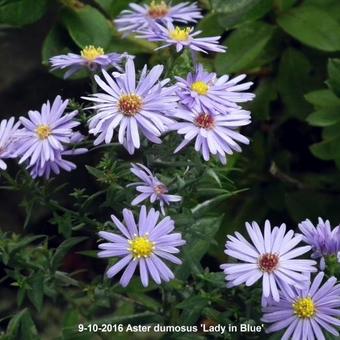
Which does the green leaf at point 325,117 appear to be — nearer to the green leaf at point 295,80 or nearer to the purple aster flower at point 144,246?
the green leaf at point 295,80

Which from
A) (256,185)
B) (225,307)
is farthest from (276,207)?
(225,307)

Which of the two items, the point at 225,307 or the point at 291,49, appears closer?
the point at 225,307

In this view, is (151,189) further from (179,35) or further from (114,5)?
(114,5)

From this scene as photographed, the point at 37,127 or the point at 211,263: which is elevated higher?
the point at 211,263

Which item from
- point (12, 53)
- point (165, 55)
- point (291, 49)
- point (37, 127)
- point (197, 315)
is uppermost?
point (12, 53)

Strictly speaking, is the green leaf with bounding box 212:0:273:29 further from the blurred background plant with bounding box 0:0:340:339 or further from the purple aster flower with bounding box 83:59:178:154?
the purple aster flower with bounding box 83:59:178:154

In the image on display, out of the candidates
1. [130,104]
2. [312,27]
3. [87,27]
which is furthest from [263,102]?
[130,104]

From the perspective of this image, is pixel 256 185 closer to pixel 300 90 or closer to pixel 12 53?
pixel 300 90
